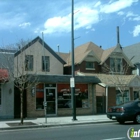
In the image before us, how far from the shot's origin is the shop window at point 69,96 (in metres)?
23.0

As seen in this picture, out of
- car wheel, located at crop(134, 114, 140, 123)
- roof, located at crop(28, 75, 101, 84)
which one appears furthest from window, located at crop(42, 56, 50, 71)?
car wheel, located at crop(134, 114, 140, 123)

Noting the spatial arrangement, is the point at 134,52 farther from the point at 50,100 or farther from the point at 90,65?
the point at 50,100

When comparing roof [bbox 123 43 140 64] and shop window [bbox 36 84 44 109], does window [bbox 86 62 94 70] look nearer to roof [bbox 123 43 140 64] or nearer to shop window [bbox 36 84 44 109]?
roof [bbox 123 43 140 64]

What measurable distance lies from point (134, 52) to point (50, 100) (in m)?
25.0

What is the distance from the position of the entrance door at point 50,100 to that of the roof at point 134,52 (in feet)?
69.5

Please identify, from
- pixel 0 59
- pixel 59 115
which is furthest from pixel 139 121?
pixel 0 59

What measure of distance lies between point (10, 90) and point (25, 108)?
74.4 inches

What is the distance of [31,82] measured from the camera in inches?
817

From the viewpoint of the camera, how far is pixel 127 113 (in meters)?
16.3

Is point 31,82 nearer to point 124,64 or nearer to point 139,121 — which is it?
point 139,121

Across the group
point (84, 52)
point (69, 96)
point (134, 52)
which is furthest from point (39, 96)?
point (134, 52)

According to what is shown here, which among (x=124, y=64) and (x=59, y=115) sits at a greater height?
(x=124, y=64)

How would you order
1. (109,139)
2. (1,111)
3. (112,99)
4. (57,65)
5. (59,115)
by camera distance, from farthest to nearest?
(57,65) < (112,99) < (59,115) < (1,111) < (109,139)

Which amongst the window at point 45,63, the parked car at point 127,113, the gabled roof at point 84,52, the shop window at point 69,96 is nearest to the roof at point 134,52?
the gabled roof at point 84,52
